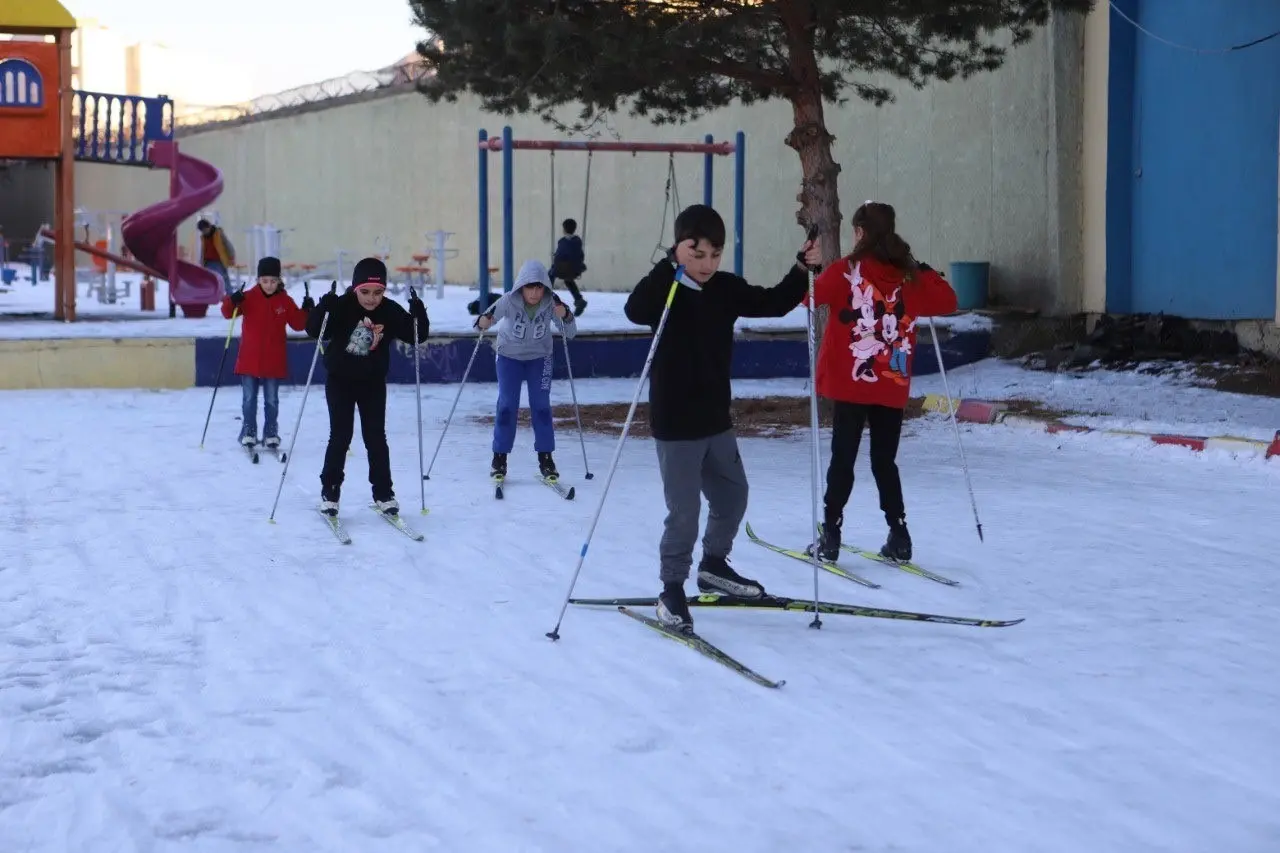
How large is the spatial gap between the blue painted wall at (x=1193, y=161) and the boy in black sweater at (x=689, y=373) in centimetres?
1032

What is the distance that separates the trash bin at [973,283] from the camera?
19.0 meters

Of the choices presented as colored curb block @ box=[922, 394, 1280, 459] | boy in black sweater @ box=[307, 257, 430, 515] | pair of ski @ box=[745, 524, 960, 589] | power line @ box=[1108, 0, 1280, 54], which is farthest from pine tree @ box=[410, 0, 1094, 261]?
pair of ski @ box=[745, 524, 960, 589]

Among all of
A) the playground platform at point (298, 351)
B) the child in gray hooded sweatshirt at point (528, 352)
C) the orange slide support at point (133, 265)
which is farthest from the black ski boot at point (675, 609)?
the orange slide support at point (133, 265)

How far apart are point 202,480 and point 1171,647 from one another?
21.2ft

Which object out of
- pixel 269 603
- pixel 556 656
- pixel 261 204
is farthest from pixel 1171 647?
pixel 261 204

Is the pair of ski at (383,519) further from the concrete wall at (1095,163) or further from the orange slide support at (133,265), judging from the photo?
the orange slide support at (133,265)

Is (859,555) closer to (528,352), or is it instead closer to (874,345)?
(874,345)

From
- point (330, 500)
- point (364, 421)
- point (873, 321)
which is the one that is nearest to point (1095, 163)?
point (873, 321)

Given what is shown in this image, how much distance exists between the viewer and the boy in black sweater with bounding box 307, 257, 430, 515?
27.4 feet

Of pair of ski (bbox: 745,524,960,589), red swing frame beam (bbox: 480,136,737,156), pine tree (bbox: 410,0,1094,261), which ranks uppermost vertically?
pine tree (bbox: 410,0,1094,261)

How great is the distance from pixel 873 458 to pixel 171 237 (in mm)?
17877

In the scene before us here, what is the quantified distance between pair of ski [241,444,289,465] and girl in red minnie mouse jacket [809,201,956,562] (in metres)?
5.07

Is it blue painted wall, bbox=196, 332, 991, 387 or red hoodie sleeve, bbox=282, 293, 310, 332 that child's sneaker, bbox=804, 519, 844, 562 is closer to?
red hoodie sleeve, bbox=282, 293, 310, 332

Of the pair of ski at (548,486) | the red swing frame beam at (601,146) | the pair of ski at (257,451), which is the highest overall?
the red swing frame beam at (601,146)
